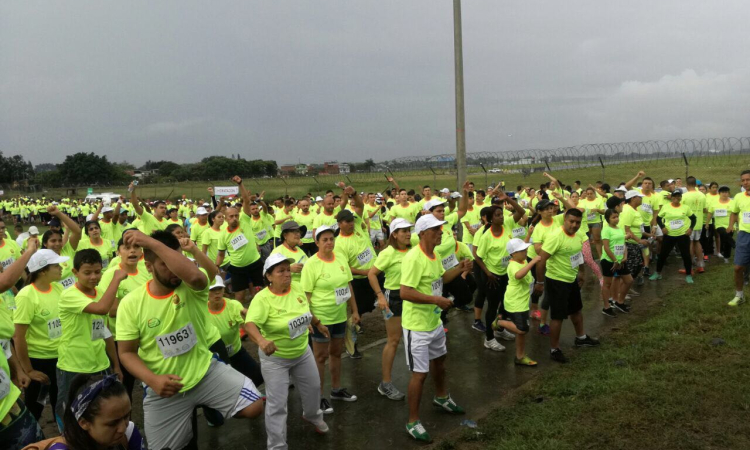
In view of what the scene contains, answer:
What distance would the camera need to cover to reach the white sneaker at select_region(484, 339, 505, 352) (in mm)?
6682

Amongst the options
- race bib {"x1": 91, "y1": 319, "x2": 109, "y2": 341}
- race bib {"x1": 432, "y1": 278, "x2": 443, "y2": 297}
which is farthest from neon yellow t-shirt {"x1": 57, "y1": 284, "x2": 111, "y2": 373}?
race bib {"x1": 432, "y1": 278, "x2": 443, "y2": 297}

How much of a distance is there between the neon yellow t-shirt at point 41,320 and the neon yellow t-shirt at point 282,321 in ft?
6.44

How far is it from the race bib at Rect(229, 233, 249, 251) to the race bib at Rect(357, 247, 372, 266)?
8.96 ft

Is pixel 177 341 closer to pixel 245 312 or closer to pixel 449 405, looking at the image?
pixel 245 312

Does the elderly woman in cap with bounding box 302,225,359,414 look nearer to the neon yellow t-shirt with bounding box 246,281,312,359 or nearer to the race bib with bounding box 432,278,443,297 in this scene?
the neon yellow t-shirt with bounding box 246,281,312,359

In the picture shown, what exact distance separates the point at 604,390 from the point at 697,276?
270 inches

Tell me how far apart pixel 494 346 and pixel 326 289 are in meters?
2.92

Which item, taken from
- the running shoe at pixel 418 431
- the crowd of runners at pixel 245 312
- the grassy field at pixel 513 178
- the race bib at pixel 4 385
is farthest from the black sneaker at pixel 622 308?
the grassy field at pixel 513 178

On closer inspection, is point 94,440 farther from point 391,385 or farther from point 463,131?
point 463,131

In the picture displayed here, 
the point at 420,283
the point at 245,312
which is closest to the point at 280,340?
the point at 245,312

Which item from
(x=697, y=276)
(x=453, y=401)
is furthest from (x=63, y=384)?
(x=697, y=276)

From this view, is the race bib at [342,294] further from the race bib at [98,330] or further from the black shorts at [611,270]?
the black shorts at [611,270]

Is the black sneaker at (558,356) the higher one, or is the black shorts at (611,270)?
the black shorts at (611,270)

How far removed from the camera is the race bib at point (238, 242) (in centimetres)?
835
